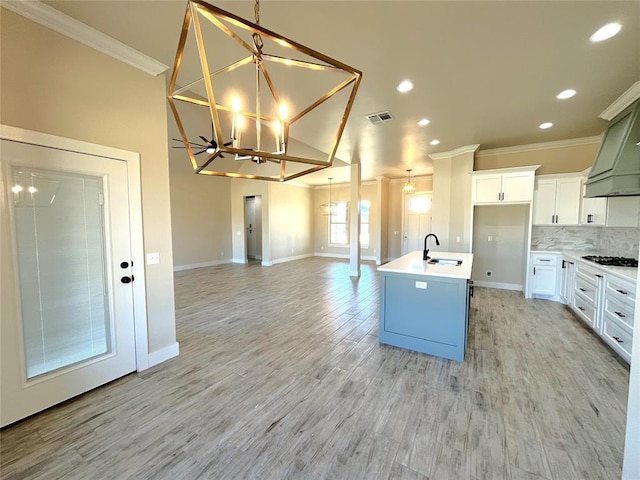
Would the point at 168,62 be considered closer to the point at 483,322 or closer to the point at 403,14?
the point at 403,14

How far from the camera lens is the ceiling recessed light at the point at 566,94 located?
10.4ft

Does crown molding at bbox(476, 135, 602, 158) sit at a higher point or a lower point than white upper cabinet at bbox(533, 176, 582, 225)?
higher

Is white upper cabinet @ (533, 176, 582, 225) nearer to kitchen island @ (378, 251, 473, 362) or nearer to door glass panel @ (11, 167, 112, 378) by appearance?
kitchen island @ (378, 251, 473, 362)

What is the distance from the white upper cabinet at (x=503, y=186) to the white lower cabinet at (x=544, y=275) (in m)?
1.09

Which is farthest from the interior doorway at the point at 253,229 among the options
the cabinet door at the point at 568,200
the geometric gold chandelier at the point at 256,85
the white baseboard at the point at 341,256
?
the cabinet door at the point at 568,200

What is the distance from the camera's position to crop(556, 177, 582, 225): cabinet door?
466 cm

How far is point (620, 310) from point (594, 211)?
235 centimetres

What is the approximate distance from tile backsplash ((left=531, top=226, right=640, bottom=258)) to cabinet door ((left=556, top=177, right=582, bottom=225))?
39 centimetres

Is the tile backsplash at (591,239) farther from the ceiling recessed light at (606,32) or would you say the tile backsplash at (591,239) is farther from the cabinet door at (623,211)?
the ceiling recessed light at (606,32)

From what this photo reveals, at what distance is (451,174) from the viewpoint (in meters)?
5.75

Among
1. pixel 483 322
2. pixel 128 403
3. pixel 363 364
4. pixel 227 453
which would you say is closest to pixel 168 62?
pixel 128 403

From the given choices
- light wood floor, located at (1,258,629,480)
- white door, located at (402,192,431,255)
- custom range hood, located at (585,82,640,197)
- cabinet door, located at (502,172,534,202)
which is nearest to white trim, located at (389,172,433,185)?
white door, located at (402,192,431,255)

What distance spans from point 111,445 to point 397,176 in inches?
354

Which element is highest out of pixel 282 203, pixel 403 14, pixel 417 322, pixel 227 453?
pixel 403 14
